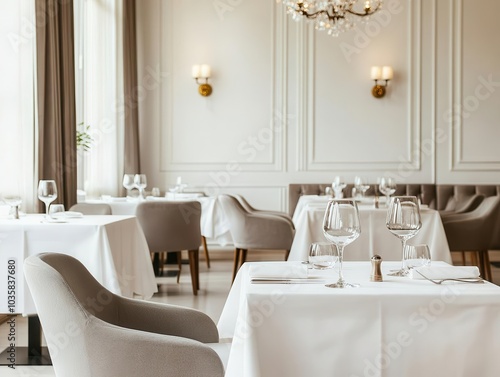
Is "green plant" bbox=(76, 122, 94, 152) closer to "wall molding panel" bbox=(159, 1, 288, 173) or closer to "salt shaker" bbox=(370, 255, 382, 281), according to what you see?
"wall molding panel" bbox=(159, 1, 288, 173)

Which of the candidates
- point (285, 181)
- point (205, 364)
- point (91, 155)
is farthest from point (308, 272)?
point (285, 181)

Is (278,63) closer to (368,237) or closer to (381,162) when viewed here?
(381,162)

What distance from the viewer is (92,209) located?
196 inches

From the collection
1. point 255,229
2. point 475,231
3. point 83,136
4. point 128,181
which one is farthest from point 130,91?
point 475,231

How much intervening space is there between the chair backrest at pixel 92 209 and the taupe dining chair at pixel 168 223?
524 mm

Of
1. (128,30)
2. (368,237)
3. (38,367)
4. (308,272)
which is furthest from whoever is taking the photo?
(128,30)

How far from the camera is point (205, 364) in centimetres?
191

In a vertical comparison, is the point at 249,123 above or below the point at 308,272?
above

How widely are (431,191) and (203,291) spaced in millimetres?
3245

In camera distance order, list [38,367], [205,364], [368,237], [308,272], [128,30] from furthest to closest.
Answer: [128,30], [368,237], [38,367], [308,272], [205,364]

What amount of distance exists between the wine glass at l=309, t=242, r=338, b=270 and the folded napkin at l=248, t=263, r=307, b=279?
0.04m

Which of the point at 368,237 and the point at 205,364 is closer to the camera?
the point at 205,364

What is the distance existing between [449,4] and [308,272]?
659cm

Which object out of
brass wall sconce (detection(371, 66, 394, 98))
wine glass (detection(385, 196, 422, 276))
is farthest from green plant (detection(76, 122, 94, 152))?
wine glass (detection(385, 196, 422, 276))
